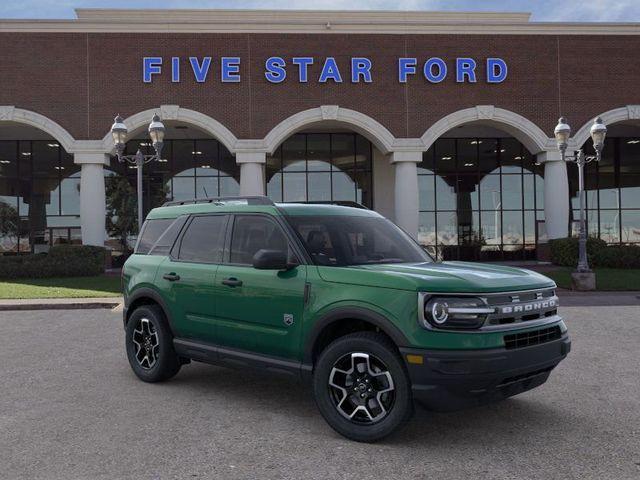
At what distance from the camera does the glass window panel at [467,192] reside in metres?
30.2

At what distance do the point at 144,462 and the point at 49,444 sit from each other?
0.96 metres

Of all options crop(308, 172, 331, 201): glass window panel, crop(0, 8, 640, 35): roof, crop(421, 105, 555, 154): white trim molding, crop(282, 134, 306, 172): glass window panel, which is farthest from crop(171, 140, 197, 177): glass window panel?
crop(421, 105, 555, 154): white trim molding

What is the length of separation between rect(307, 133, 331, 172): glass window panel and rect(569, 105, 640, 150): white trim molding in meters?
11.6

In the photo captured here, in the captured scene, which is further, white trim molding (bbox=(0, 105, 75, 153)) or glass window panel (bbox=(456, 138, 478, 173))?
glass window panel (bbox=(456, 138, 478, 173))

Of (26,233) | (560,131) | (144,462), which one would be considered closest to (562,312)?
(560,131)

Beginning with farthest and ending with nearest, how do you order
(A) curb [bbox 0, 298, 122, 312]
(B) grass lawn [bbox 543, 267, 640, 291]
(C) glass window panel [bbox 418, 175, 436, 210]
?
1. (C) glass window panel [bbox 418, 175, 436, 210]
2. (B) grass lawn [bbox 543, 267, 640, 291]
3. (A) curb [bbox 0, 298, 122, 312]

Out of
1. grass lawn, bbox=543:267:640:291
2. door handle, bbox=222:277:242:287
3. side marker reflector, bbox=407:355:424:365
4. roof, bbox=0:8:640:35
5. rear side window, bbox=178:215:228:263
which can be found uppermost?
roof, bbox=0:8:640:35

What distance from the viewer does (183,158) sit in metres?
29.1

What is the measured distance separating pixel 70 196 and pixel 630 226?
31100 mm

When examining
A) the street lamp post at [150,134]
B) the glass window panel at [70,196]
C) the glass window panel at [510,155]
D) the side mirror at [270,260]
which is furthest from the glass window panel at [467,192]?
the side mirror at [270,260]

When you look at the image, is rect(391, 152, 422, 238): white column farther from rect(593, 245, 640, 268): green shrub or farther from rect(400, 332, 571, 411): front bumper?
rect(400, 332, 571, 411): front bumper

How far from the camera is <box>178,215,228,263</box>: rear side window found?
573 centimetres

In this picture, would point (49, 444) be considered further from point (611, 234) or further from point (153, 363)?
point (611, 234)

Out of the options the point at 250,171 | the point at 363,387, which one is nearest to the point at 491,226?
the point at 250,171
